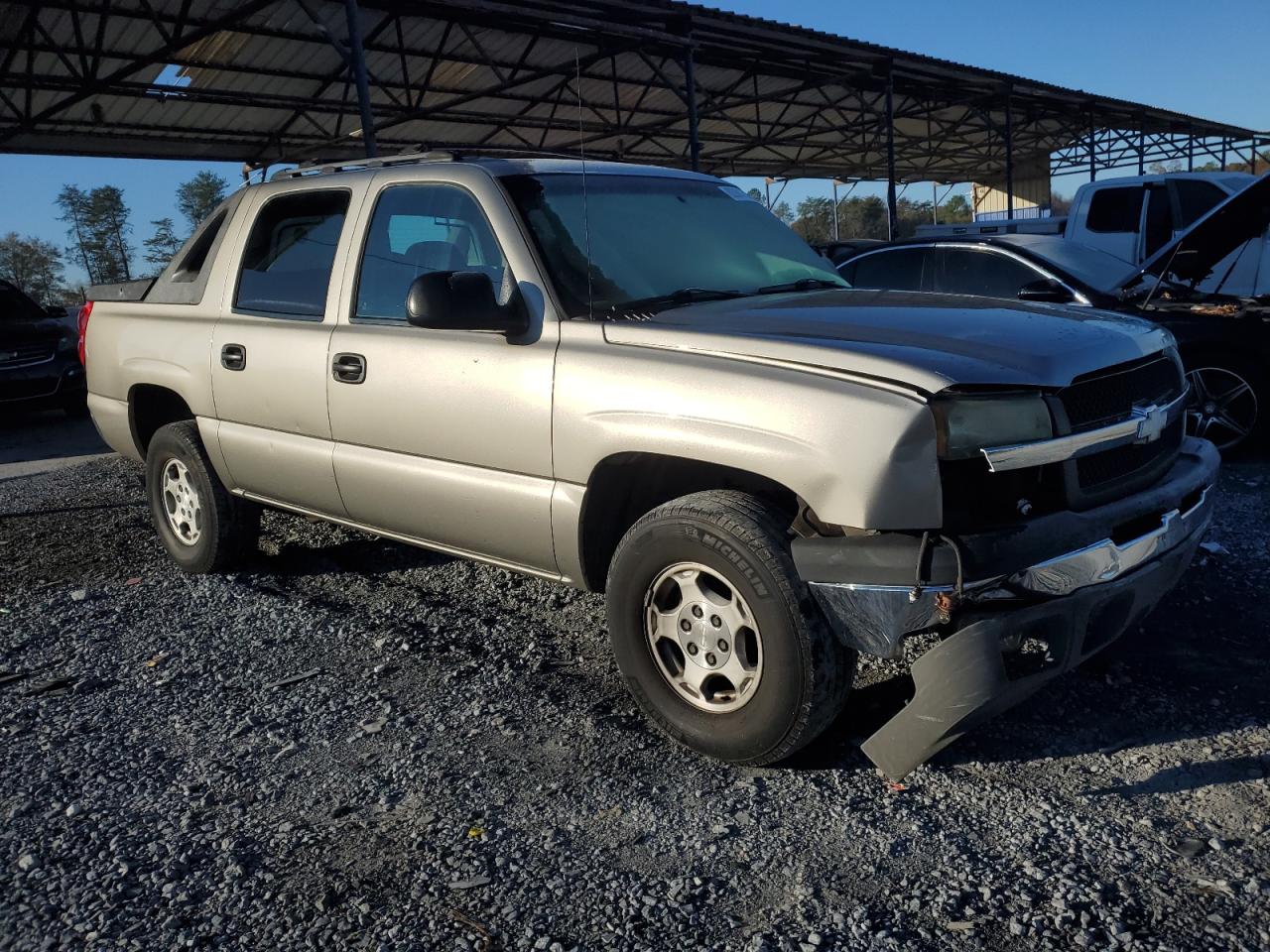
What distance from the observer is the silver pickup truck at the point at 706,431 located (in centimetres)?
258

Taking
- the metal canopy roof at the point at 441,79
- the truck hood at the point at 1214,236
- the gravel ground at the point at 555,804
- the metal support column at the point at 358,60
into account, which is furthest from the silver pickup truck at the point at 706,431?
the metal support column at the point at 358,60

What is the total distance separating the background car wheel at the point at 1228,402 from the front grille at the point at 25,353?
10.9 m

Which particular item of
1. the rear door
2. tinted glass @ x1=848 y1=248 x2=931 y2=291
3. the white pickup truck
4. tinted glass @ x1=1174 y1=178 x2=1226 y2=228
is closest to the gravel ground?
the rear door

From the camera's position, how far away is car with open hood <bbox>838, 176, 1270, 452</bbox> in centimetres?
646

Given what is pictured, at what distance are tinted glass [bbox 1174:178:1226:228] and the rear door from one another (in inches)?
420

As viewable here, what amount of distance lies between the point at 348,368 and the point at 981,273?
5.28 m

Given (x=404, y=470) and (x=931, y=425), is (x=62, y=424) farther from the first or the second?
(x=931, y=425)

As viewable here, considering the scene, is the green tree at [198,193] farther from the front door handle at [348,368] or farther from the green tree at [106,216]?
the front door handle at [348,368]

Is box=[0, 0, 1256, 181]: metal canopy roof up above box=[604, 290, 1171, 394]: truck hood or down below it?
above

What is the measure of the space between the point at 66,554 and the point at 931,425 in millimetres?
5102

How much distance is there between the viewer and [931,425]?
8.24ft

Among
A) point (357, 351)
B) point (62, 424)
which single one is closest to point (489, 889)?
point (357, 351)

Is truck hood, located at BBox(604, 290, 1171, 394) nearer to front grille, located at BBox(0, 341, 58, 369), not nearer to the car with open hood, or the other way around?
the car with open hood

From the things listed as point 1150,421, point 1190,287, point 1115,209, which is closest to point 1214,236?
point 1190,287
